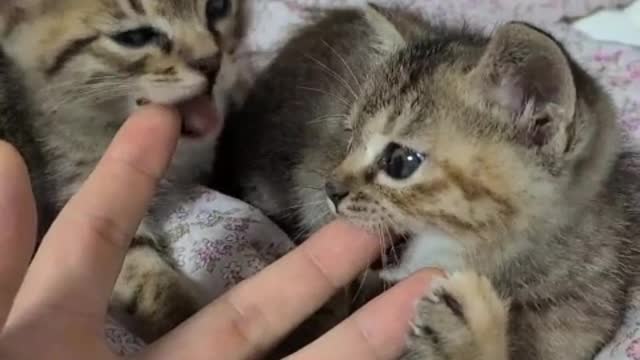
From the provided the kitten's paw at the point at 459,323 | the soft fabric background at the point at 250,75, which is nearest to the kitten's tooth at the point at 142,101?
the soft fabric background at the point at 250,75

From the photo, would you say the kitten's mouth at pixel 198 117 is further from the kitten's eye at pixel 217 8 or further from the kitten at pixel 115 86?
the kitten's eye at pixel 217 8

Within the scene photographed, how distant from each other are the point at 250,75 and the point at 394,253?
0.60 metres

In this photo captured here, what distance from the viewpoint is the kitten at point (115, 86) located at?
1437mm

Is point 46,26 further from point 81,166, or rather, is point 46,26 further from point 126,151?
point 126,151

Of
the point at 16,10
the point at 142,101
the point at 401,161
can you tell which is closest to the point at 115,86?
the point at 142,101

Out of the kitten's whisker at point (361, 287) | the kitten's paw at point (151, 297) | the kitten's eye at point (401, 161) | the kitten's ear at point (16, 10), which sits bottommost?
the kitten's paw at point (151, 297)

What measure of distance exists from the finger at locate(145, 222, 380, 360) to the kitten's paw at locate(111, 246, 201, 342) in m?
0.14

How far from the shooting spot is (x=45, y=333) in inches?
42.0

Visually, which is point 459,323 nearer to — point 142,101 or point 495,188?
point 495,188

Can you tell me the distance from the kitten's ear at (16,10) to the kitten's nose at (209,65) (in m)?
0.23

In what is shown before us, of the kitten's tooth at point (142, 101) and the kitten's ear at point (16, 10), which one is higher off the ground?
the kitten's ear at point (16, 10)

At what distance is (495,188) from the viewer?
1235mm

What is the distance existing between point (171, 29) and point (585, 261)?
585 millimetres

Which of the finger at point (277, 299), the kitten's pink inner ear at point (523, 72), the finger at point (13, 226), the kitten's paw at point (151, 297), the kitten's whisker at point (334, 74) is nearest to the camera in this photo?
the finger at point (13, 226)
